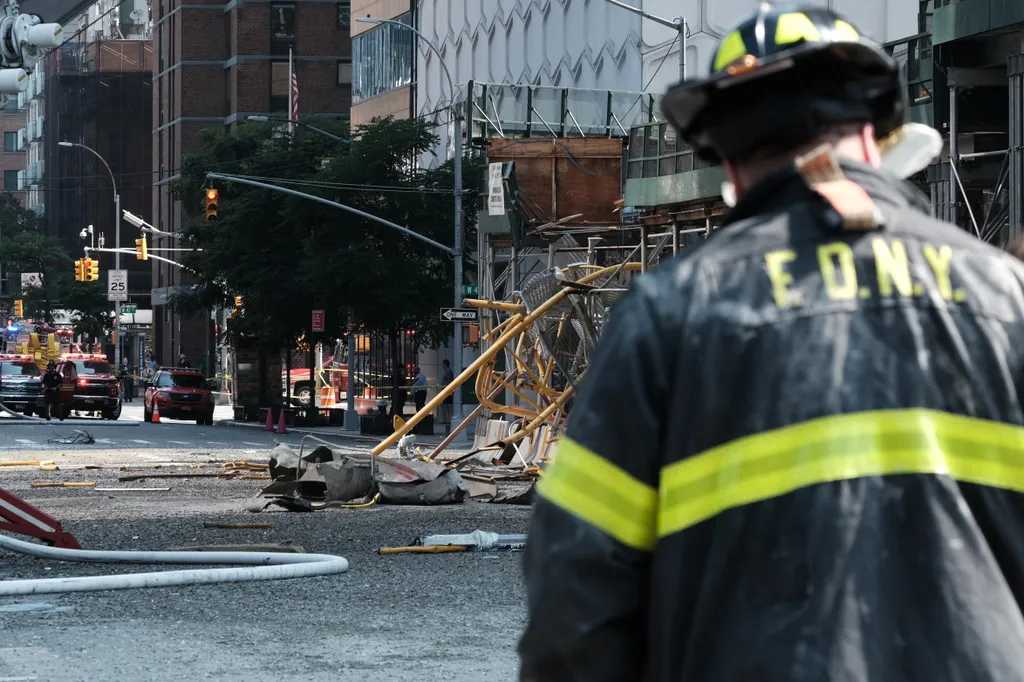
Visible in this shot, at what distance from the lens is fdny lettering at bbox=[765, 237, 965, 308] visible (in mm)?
2381

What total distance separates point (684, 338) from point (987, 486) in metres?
0.44

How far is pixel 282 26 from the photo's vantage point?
86.5 meters

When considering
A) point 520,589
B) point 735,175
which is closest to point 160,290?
point 520,589

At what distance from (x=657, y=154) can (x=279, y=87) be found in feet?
207

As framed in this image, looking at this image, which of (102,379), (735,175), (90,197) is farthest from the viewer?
(90,197)

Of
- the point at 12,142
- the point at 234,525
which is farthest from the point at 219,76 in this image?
the point at 12,142

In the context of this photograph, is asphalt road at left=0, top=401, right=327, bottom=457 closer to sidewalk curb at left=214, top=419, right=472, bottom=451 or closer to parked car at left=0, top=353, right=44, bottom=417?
sidewalk curb at left=214, top=419, right=472, bottom=451

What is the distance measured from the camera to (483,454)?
968 inches

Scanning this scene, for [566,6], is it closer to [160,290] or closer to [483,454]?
[483,454]

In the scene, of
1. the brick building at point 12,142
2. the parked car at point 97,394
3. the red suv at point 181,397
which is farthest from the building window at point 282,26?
the brick building at point 12,142

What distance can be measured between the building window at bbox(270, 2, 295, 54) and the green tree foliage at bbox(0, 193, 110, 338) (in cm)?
1879

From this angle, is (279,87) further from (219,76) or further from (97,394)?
(97,394)

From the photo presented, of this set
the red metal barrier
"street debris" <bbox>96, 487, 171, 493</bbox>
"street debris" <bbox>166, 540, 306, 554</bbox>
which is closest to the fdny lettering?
"street debris" <bbox>166, 540, 306, 554</bbox>

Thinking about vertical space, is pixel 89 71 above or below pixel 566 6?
above
